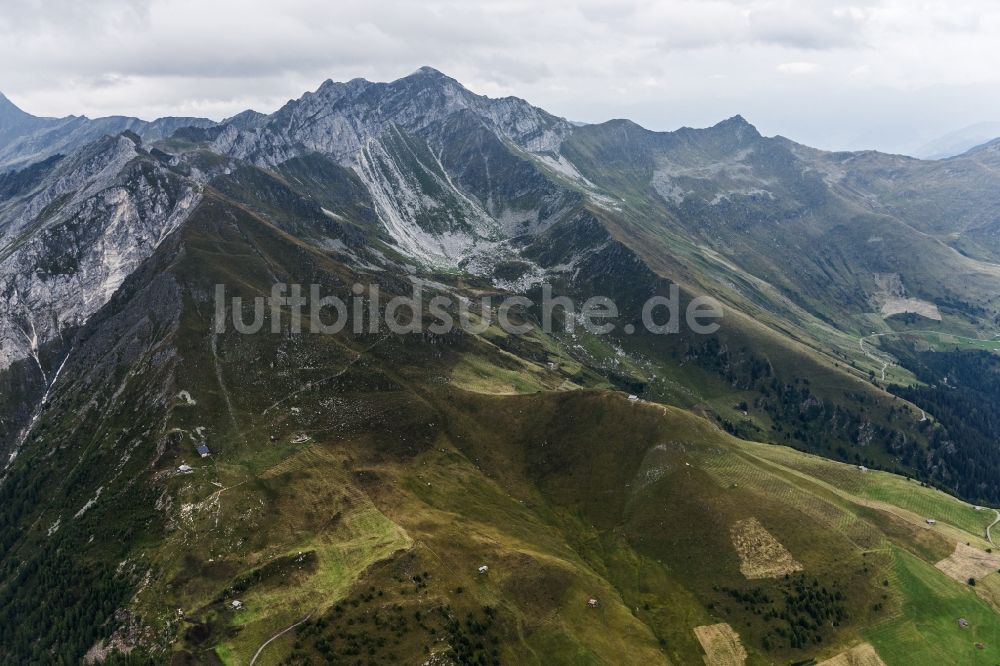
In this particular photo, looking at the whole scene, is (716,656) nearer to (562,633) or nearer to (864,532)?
(562,633)

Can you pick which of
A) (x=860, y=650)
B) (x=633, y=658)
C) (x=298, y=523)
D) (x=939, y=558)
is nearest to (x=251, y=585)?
(x=298, y=523)

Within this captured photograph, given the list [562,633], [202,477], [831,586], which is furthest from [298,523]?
[831,586]

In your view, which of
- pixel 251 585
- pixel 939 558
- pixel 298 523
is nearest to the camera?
pixel 251 585

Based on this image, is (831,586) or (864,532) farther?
(864,532)

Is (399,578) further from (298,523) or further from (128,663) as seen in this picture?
(128,663)

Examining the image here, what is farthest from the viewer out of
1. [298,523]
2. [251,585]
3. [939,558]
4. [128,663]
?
[298,523]

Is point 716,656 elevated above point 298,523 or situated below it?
below

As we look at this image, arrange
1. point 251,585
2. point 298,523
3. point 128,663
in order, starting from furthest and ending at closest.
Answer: point 298,523
point 251,585
point 128,663

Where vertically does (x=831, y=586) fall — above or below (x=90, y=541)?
above

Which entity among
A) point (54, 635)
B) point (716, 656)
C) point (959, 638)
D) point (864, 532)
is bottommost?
point (54, 635)
